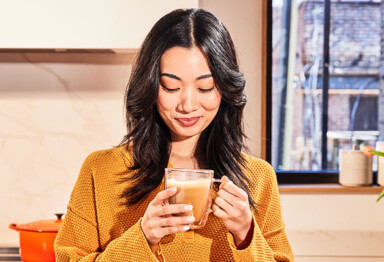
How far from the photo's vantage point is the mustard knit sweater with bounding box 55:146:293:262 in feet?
4.49

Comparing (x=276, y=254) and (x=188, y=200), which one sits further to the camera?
(x=276, y=254)

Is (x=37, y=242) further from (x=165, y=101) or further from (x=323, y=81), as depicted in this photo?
(x=323, y=81)

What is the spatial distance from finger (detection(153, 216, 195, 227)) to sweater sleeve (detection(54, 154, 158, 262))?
0.43 feet

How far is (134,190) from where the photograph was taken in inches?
55.6

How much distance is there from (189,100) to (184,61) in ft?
0.30

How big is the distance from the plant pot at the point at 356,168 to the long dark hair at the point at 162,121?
1046 mm

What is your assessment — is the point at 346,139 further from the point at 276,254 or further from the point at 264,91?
the point at 276,254

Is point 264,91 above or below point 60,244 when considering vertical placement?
above

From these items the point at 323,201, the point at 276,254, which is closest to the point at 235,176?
the point at 276,254

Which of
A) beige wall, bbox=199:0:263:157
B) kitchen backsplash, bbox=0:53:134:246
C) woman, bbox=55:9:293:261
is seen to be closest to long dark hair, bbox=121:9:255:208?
woman, bbox=55:9:293:261

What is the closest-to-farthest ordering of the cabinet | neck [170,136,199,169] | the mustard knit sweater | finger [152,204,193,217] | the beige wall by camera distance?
1. finger [152,204,193,217]
2. the mustard knit sweater
3. neck [170,136,199,169]
4. the cabinet
5. the beige wall

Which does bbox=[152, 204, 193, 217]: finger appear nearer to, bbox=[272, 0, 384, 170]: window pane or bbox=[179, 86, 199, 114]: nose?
bbox=[179, 86, 199, 114]: nose

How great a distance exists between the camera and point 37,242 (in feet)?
6.23

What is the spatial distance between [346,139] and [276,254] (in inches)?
55.3
